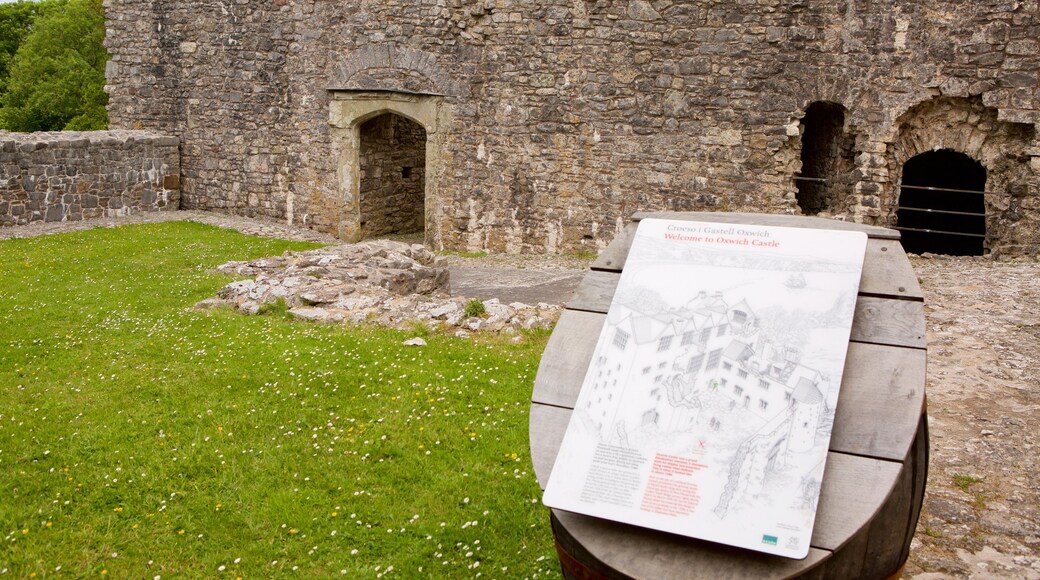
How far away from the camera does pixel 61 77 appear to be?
3331 cm

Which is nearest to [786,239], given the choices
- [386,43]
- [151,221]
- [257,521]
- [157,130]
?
[257,521]

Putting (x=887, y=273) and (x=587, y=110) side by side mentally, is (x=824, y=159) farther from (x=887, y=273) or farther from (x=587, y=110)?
(x=887, y=273)

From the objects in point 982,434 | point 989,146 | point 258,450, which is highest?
point 989,146

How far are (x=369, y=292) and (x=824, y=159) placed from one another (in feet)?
22.5

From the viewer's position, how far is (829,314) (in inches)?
117

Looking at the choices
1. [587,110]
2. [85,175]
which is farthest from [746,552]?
[85,175]

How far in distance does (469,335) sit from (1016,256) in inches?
276

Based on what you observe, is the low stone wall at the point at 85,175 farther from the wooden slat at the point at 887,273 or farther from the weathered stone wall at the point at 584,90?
the wooden slat at the point at 887,273

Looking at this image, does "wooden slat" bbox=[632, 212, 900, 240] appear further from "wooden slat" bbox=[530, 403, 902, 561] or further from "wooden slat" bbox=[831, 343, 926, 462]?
"wooden slat" bbox=[530, 403, 902, 561]

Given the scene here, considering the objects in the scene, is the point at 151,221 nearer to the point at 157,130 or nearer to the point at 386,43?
the point at 157,130

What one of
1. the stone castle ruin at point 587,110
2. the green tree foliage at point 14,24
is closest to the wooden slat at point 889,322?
the stone castle ruin at point 587,110

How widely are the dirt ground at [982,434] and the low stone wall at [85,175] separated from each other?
1238 centimetres

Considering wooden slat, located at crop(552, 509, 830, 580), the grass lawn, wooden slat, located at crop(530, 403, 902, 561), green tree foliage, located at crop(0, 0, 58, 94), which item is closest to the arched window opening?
the grass lawn

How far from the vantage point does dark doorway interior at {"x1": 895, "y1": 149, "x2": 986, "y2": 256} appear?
13.4 metres
